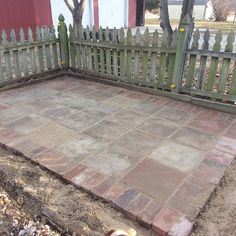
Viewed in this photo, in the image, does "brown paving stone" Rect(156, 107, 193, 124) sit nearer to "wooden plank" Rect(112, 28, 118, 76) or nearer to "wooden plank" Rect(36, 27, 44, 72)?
"wooden plank" Rect(112, 28, 118, 76)

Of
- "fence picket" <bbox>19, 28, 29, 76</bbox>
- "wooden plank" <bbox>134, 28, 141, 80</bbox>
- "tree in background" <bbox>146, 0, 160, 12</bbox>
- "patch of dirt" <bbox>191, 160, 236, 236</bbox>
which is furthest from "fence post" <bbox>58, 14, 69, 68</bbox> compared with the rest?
"tree in background" <bbox>146, 0, 160, 12</bbox>

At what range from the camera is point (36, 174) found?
2527 millimetres

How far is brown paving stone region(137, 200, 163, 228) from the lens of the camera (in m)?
1.99

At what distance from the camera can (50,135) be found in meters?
3.24

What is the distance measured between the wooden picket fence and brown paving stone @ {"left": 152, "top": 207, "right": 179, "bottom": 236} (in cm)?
392

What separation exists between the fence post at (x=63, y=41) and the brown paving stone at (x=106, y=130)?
2.66 m

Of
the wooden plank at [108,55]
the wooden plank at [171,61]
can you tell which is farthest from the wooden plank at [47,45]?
the wooden plank at [171,61]

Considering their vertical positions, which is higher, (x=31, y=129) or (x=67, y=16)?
(x=67, y=16)

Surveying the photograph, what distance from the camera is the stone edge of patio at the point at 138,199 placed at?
1962mm

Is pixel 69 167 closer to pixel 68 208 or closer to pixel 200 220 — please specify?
pixel 68 208

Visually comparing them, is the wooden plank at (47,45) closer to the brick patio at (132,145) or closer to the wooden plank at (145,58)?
the brick patio at (132,145)

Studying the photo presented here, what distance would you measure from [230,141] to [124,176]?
4.80 feet

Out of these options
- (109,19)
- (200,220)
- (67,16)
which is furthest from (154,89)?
Answer: (109,19)

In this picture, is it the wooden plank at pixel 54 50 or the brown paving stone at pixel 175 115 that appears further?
the wooden plank at pixel 54 50
